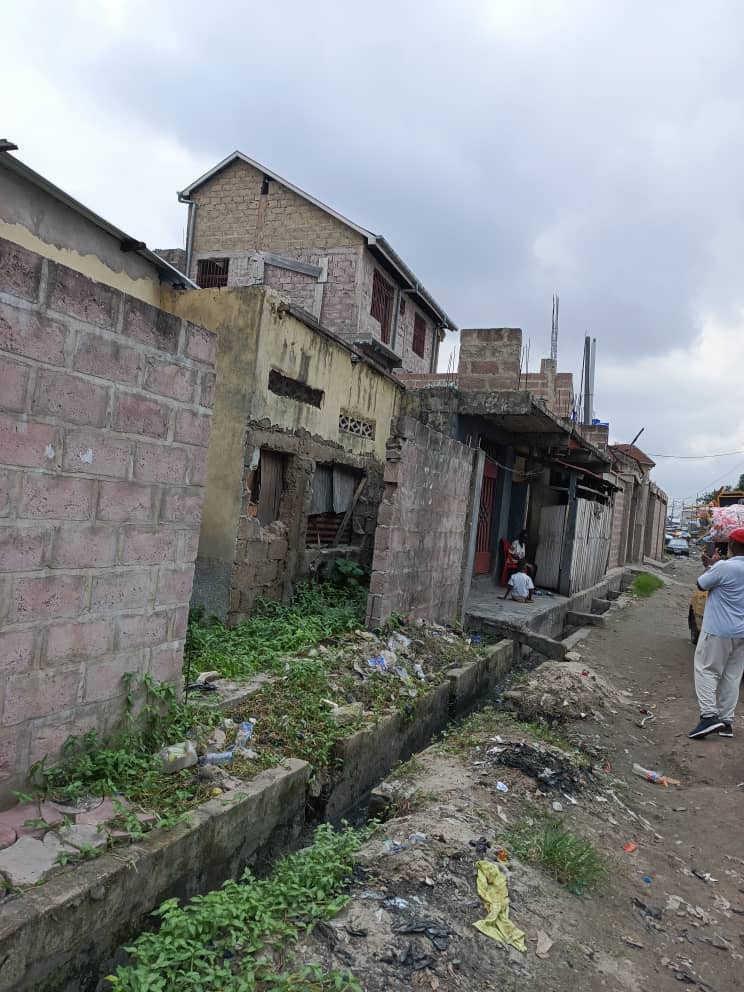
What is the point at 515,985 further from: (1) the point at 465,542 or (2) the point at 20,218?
(2) the point at 20,218

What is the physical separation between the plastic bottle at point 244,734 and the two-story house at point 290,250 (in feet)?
39.0

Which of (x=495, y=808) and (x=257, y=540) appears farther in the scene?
(x=257, y=540)

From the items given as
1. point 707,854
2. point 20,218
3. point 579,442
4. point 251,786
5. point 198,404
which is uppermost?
point 20,218

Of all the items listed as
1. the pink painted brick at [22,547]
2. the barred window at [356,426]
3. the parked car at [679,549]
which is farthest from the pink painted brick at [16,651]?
the parked car at [679,549]

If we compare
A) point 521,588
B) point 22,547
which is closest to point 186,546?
point 22,547

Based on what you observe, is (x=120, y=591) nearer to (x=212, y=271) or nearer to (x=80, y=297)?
(x=80, y=297)

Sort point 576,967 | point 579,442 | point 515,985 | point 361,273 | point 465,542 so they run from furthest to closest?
point 361,273 < point 579,442 < point 465,542 < point 576,967 < point 515,985

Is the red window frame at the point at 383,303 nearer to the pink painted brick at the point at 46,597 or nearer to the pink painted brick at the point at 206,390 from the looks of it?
the pink painted brick at the point at 206,390

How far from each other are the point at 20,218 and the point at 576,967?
7895mm

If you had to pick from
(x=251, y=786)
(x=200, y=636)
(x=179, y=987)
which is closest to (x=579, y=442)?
(x=200, y=636)

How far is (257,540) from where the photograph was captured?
779 centimetres

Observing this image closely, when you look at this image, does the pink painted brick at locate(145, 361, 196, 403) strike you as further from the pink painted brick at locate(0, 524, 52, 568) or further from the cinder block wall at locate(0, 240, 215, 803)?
the pink painted brick at locate(0, 524, 52, 568)

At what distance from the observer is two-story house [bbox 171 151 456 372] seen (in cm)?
1589

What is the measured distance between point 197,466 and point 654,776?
4358 mm
